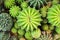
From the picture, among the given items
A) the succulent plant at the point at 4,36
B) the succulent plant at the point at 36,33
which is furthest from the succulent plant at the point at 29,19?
the succulent plant at the point at 4,36

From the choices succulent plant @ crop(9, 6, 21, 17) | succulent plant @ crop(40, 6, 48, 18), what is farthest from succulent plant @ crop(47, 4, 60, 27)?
succulent plant @ crop(9, 6, 21, 17)

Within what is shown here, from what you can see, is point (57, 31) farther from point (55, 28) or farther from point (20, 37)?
point (20, 37)

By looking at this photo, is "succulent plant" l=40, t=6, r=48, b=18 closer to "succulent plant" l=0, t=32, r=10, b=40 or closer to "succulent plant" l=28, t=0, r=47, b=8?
"succulent plant" l=28, t=0, r=47, b=8

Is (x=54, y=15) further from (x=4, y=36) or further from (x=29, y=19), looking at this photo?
(x=4, y=36)

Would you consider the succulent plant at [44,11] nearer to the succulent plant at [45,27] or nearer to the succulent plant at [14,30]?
the succulent plant at [45,27]

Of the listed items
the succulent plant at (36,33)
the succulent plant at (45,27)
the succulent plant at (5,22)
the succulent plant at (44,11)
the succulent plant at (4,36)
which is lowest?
the succulent plant at (4,36)

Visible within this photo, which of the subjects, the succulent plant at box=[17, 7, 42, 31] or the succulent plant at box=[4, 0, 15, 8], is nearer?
the succulent plant at box=[17, 7, 42, 31]

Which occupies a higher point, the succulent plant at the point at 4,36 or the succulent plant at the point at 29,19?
the succulent plant at the point at 29,19
